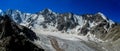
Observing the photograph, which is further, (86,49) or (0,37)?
(86,49)

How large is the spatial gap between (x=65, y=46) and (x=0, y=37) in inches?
4903

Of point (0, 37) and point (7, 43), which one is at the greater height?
point (0, 37)

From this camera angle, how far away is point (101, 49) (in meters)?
181

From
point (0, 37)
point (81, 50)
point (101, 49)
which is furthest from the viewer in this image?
point (101, 49)

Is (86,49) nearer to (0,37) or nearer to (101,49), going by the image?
(101,49)

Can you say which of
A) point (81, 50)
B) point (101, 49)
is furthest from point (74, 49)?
point (101, 49)

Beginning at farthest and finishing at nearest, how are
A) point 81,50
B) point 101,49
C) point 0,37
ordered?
point 101,49, point 81,50, point 0,37

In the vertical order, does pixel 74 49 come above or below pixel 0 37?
above

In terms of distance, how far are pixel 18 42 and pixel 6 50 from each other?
4663 mm

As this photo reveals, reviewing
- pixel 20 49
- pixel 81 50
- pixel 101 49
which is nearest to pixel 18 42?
pixel 20 49

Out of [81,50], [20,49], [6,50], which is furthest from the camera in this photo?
[81,50]

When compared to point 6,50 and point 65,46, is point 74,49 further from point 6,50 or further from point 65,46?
point 6,50

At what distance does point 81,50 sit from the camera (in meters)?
168

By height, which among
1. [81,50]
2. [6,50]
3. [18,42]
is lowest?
[6,50]
